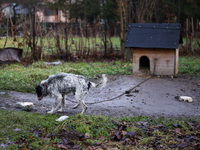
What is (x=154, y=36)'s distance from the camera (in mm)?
12477

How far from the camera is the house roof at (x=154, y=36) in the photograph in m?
12.1

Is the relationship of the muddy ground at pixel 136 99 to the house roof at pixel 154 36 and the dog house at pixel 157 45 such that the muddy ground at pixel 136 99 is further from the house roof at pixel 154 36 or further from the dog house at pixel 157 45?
the house roof at pixel 154 36

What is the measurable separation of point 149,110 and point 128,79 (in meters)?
3.86

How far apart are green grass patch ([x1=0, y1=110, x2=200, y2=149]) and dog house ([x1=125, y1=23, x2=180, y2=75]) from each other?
5546mm

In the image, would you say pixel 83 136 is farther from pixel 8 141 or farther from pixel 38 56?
pixel 38 56

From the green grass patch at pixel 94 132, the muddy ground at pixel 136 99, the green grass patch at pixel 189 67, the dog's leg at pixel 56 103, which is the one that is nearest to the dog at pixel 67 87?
the dog's leg at pixel 56 103

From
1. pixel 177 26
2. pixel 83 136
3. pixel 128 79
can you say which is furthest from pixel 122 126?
pixel 177 26

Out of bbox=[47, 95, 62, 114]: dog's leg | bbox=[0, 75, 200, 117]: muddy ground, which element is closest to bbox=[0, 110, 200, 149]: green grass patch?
bbox=[47, 95, 62, 114]: dog's leg

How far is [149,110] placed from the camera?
26.8ft

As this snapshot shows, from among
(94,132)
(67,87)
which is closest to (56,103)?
(67,87)

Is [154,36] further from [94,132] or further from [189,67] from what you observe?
[94,132]

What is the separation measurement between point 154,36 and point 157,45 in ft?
1.90

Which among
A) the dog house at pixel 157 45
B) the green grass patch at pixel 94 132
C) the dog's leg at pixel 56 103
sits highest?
the dog house at pixel 157 45

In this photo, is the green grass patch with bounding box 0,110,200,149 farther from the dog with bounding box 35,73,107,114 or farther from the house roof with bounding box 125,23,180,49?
the house roof with bounding box 125,23,180,49
